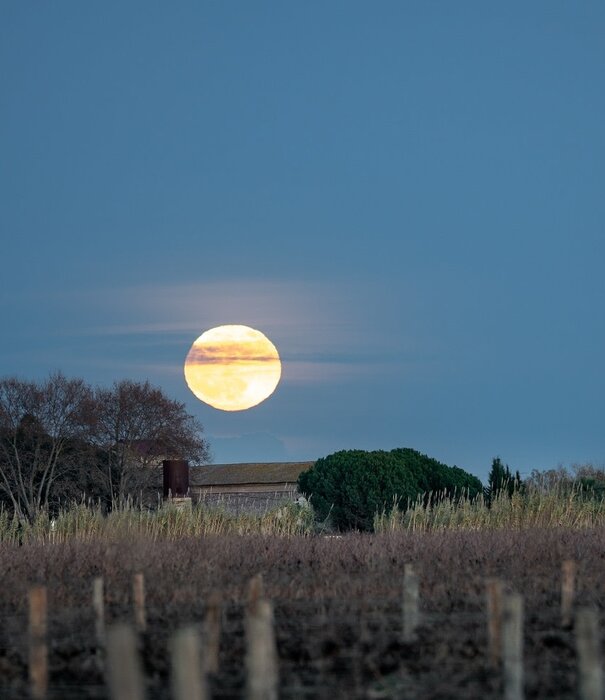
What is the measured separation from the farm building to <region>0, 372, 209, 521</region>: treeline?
7.28ft

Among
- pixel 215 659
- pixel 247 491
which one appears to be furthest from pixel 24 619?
pixel 247 491

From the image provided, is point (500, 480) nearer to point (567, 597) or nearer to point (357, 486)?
point (357, 486)

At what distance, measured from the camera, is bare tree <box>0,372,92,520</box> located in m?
44.5

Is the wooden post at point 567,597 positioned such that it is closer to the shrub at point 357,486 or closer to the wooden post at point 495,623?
the wooden post at point 495,623

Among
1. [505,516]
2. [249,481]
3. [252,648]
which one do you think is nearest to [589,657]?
[252,648]

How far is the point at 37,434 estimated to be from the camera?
45719 mm

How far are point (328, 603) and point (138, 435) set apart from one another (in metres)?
37.9

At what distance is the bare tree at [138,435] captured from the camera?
4569 centimetres

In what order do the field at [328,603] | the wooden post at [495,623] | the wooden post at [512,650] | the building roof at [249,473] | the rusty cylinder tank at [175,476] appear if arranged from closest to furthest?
the wooden post at [512,650] → the field at [328,603] → the wooden post at [495,623] → the rusty cylinder tank at [175,476] → the building roof at [249,473]

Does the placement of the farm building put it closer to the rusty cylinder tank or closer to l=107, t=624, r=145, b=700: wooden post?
the rusty cylinder tank

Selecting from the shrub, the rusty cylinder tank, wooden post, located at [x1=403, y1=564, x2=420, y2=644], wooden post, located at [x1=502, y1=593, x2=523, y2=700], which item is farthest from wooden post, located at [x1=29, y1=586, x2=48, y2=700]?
the rusty cylinder tank

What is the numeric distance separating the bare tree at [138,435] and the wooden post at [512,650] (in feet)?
128

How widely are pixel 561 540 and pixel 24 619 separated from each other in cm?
870

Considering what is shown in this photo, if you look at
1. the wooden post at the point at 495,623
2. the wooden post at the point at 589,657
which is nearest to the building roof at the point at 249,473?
the wooden post at the point at 495,623
